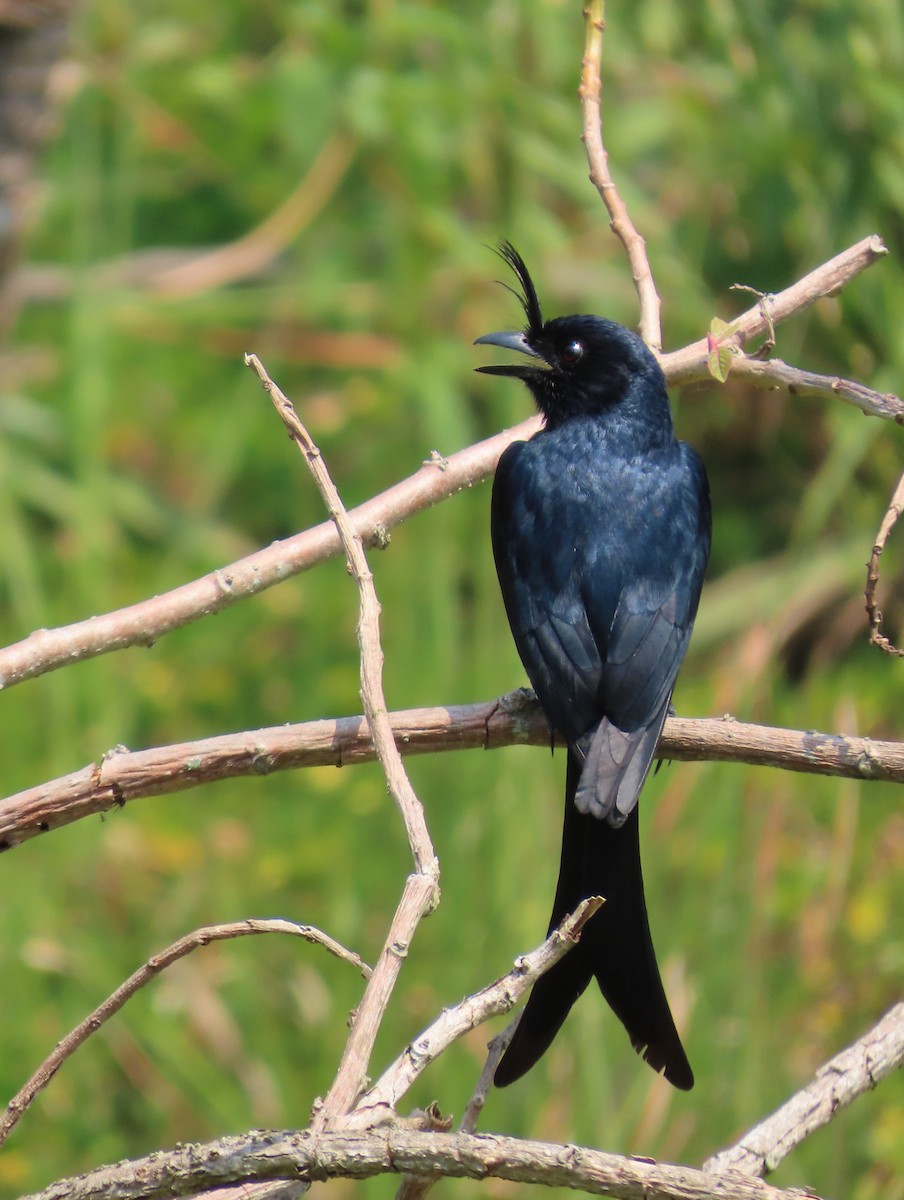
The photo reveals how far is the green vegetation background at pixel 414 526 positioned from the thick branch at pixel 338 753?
1.10 meters

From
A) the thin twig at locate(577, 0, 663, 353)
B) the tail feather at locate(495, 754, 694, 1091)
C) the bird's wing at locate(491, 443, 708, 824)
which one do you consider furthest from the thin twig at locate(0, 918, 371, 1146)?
the thin twig at locate(577, 0, 663, 353)

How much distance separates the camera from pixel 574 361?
2924 mm

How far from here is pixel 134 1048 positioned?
4.69 metres

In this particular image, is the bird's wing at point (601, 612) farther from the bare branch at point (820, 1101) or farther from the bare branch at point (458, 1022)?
the bare branch at point (458, 1022)

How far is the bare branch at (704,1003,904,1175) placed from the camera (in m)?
1.67

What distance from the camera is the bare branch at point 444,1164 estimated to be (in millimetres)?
1322

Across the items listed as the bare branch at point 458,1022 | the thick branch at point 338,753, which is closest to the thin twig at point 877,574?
the thick branch at point 338,753

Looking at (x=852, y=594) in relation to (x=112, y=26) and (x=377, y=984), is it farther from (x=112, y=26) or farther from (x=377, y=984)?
(x=377, y=984)

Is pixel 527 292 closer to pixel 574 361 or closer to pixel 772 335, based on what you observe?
pixel 574 361

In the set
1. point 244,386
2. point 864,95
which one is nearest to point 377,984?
point 864,95

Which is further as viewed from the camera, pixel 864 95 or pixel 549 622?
pixel 864 95

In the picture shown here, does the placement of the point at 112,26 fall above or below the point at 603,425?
above

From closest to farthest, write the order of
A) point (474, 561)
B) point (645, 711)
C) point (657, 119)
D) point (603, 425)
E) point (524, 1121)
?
point (645, 711), point (603, 425), point (524, 1121), point (474, 561), point (657, 119)

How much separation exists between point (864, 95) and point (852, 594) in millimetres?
1514
